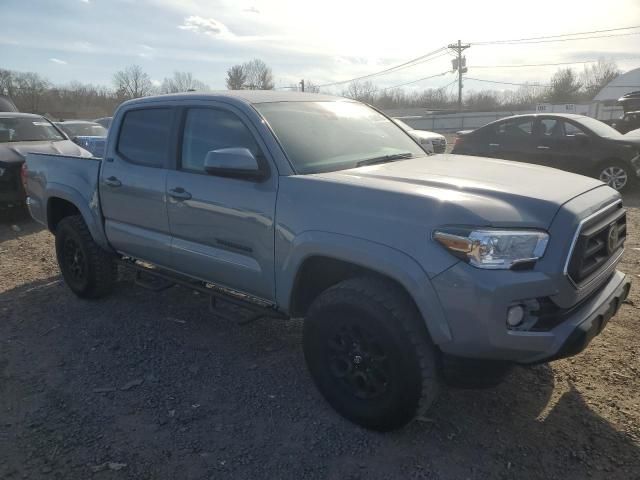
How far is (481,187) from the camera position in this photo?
270cm

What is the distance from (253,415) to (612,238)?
7.69ft

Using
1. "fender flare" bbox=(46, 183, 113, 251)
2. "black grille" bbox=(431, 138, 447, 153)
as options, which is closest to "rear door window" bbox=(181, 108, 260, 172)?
"fender flare" bbox=(46, 183, 113, 251)

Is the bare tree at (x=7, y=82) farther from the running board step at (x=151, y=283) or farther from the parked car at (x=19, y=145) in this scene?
the running board step at (x=151, y=283)

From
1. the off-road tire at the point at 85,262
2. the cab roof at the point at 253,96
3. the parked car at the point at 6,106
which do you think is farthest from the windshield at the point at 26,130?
the cab roof at the point at 253,96

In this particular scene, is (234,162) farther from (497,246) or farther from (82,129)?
(82,129)

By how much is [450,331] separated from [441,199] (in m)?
0.65

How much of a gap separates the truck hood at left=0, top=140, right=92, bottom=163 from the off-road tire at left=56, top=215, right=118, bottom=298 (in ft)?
13.2

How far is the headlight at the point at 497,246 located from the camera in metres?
2.36

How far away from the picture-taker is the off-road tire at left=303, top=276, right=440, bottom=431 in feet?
8.54

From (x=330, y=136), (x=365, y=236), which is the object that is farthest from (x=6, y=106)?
(x=365, y=236)

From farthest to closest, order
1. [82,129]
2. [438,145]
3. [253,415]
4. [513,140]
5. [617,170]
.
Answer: [82,129] < [438,145] < [513,140] < [617,170] < [253,415]

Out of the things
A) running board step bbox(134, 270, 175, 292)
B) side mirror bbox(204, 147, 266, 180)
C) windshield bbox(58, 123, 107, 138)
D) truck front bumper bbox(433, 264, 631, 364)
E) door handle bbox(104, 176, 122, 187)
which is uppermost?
windshield bbox(58, 123, 107, 138)

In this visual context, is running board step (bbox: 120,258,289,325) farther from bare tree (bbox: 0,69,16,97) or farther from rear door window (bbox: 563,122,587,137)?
bare tree (bbox: 0,69,16,97)

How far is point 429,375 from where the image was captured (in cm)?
261
